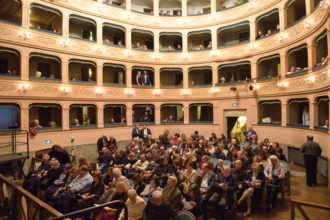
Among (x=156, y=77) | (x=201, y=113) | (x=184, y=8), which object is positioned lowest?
(x=201, y=113)

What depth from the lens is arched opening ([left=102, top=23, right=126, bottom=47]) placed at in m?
16.7

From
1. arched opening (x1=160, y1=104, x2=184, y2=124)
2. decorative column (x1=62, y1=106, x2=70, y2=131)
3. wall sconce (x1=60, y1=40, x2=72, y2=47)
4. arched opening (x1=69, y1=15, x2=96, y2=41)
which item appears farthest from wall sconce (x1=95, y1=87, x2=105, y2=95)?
arched opening (x1=160, y1=104, x2=184, y2=124)

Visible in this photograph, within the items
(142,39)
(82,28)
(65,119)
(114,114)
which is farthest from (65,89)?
(142,39)

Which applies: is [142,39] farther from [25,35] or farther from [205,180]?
[205,180]

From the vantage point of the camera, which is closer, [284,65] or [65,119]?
[284,65]

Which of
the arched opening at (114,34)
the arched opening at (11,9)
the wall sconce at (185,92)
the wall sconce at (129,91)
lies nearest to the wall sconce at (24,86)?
the arched opening at (11,9)

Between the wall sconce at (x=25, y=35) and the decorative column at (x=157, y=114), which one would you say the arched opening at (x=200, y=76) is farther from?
the wall sconce at (x=25, y=35)

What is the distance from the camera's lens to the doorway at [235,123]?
16.3 m

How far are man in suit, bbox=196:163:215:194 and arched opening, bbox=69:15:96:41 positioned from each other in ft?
45.4

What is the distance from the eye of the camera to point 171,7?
19594 millimetres

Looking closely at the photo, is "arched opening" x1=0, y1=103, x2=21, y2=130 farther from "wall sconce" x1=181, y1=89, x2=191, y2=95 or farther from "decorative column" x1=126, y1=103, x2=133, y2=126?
"wall sconce" x1=181, y1=89, x2=191, y2=95

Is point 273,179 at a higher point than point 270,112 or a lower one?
lower

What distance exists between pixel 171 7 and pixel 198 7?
262 cm

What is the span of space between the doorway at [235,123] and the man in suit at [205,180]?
1111cm
